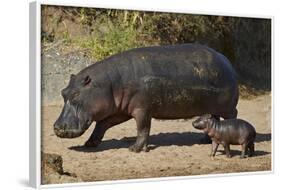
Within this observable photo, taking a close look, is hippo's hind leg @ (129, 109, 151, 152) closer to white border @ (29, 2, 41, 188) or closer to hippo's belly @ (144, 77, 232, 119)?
hippo's belly @ (144, 77, 232, 119)

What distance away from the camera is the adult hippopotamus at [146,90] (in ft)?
22.6

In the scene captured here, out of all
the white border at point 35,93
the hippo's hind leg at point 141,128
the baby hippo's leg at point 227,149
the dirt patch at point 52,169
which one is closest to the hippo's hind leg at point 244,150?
the baby hippo's leg at point 227,149

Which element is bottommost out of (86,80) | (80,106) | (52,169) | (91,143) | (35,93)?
(52,169)

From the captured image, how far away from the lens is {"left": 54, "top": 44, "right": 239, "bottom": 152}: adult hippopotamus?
688 cm

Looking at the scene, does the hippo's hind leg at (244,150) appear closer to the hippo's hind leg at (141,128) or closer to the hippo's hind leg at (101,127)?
the hippo's hind leg at (141,128)

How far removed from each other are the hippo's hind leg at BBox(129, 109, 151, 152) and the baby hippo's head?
579 millimetres

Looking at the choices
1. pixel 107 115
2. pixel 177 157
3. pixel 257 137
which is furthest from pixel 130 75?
pixel 257 137

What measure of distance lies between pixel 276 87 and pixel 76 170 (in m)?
2.77

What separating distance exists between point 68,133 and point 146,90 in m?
0.96

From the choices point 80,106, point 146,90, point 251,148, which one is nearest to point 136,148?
point 146,90

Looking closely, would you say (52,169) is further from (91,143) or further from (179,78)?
(179,78)

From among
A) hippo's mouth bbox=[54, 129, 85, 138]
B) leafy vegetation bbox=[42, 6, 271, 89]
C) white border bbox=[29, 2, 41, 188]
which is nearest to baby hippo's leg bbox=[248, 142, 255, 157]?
leafy vegetation bbox=[42, 6, 271, 89]

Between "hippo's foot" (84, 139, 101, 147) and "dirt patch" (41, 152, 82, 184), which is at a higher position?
"hippo's foot" (84, 139, 101, 147)

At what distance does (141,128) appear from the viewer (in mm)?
7156
